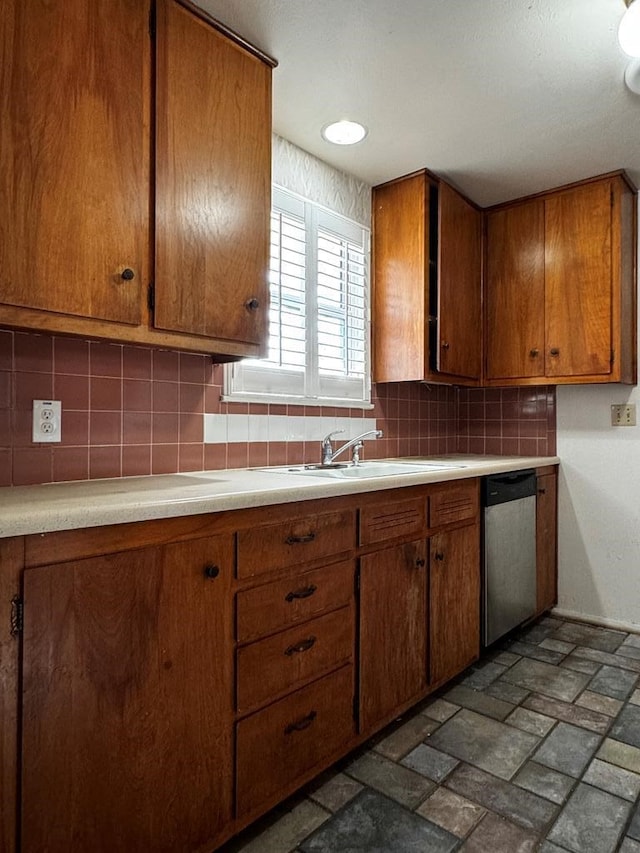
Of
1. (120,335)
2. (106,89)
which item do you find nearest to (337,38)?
Result: (106,89)

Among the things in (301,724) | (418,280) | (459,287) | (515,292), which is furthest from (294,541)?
(515,292)

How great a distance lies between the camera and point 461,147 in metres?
2.29

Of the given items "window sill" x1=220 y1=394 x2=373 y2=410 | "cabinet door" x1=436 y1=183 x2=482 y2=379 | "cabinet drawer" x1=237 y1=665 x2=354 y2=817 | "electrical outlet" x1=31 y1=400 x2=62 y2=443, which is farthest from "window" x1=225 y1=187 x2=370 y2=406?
"cabinet drawer" x1=237 y1=665 x2=354 y2=817

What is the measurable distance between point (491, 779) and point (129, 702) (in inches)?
44.8

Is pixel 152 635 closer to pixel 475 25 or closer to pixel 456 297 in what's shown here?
pixel 475 25

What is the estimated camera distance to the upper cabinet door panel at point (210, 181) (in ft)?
4.84

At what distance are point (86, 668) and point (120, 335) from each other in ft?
2.61

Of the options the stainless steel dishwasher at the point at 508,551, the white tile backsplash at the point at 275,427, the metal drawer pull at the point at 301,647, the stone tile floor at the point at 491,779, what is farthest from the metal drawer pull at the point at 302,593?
the stainless steel dishwasher at the point at 508,551

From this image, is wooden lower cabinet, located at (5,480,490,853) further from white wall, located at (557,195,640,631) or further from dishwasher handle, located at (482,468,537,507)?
white wall, located at (557,195,640,631)

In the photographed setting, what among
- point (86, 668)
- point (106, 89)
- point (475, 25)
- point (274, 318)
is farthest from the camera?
point (274, 318)

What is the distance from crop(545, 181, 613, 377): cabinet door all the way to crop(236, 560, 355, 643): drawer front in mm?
1775

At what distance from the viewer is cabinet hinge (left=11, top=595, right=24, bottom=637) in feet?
3.15

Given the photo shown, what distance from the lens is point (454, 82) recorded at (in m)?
1.84

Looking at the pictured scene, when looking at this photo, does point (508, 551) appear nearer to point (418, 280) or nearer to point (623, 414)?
point (623, 414)
